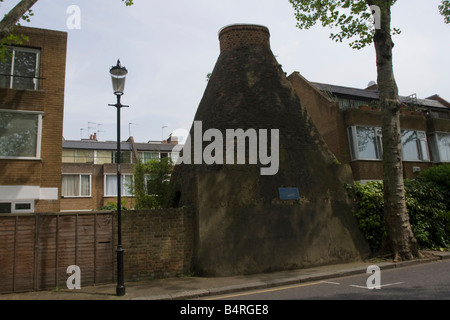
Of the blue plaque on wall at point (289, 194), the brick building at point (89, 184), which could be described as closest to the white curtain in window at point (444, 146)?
the blue plaque on wall at point (289, 194)

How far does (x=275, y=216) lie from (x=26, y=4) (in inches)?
410

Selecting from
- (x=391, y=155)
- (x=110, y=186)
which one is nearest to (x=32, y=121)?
(x=391, y=155)

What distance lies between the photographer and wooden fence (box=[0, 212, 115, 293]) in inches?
367

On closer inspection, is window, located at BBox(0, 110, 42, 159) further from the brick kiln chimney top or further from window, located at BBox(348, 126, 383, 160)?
window, located at BBox(348, 126, 383, 160)

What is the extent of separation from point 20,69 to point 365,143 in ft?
61.7

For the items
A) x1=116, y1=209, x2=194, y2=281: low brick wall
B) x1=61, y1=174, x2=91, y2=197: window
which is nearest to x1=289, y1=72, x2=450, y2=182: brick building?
x1=116, y1=209, x2=194, y2=281: low brick wall

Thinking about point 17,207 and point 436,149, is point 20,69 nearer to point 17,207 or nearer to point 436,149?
point 17,207

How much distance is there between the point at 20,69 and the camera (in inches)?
552

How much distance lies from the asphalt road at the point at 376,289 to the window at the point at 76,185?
27323 millimetres

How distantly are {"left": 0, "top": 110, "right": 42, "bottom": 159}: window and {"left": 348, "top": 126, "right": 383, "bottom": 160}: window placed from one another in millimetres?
16786
